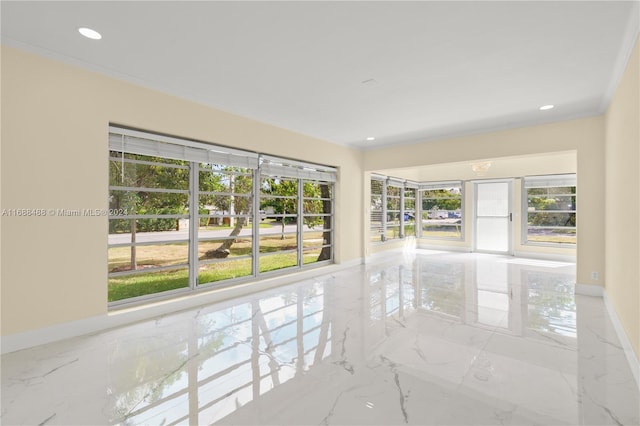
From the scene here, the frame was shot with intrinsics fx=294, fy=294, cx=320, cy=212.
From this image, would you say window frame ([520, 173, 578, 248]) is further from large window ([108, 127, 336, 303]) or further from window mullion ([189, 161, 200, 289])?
window mullion ([189, 161, 200, 289])

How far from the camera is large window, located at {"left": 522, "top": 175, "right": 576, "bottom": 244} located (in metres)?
7.18

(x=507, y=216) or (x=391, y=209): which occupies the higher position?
(x=391, y=209)

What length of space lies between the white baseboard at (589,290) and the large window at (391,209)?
395cm

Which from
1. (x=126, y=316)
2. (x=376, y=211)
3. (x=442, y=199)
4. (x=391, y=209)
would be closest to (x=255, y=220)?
(x=126, y=316)

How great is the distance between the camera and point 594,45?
2.53m

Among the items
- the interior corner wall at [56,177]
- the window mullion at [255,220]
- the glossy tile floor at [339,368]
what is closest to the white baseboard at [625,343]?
the glossy tile floor at [339,368]

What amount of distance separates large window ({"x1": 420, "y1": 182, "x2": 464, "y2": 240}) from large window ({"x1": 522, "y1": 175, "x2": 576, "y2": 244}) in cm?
168

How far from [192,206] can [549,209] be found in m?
8.31

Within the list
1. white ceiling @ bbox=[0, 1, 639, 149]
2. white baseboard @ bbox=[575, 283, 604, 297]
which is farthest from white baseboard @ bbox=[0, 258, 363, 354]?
white baseboard @ bbox=[575, 283, 604, 297]

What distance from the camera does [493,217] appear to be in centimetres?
831

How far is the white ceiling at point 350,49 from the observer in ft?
6.98

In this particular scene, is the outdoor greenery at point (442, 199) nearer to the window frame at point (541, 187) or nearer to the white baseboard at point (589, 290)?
the window frame at point (541, 187)

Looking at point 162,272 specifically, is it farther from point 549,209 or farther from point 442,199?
point 549,209

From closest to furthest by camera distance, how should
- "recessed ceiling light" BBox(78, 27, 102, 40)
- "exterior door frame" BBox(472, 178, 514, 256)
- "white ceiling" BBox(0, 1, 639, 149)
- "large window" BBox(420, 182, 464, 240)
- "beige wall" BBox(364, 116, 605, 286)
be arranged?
1. "white ceiling" BBox(0, 1, 639, 149)
2. "recessed ceiling light" BBox(78, 27, 102, 40)
3. "beige wall" BBox(364, 116, 605, 286)
4. "exterior door frame" BBox(472, 178, 514, 256)
5. "large window" BBox(420, 182, 464, 240)
